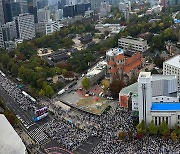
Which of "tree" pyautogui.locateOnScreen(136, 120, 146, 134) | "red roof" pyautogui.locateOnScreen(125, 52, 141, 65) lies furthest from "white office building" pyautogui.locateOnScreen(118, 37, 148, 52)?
"tree" pyautogui.locateOnScreen(136, 120, 146, 134)

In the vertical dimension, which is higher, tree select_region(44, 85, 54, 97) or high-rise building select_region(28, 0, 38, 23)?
high-rise building select_region(28, 0, 38, 23)

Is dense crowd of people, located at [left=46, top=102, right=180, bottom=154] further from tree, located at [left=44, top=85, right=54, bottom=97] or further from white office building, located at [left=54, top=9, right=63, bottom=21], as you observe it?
white office building, located at [left=54, top=9, right=63, bottom=21]

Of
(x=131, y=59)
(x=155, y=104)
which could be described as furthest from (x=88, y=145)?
(x=131, y=59)

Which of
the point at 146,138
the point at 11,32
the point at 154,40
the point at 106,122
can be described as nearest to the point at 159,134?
the point at 146,138

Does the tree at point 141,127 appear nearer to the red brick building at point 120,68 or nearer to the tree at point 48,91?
the red brick building at point 120,68

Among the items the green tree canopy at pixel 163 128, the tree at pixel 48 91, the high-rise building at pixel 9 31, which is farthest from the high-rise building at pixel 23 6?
the green tree canopy at pixel 163 128

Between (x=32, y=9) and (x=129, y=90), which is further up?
(x=32, y=9)

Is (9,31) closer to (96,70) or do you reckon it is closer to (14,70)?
(14,70)
